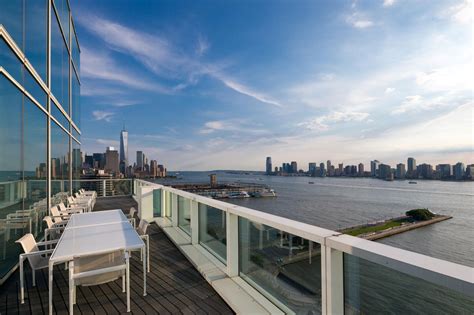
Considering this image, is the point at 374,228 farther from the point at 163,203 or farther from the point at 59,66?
the point at 59,66

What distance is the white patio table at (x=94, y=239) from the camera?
2168 millimetres

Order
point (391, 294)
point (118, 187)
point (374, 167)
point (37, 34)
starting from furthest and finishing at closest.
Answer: point (374, 167) < point (118, 187) < point (37, 34) < point (391, 294)

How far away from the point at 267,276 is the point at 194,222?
6.65ft

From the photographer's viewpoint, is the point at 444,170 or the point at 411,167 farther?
the point at 411,167

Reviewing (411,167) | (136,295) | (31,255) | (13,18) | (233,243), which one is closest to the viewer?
(31,255)

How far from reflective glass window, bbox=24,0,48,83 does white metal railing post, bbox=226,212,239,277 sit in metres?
4.27

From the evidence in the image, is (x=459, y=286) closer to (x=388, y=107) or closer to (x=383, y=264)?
(x=383, y=264)

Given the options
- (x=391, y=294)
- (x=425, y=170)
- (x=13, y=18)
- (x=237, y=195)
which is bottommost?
(x=237, y=195)

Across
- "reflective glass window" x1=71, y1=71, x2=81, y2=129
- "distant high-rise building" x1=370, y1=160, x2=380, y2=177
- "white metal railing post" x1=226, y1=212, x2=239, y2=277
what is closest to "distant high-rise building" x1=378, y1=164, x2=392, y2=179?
"distant high-rise building" x1=370, y1=160, x2=380, y2=177

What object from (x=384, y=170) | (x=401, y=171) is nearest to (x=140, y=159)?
(x=401, y=171)

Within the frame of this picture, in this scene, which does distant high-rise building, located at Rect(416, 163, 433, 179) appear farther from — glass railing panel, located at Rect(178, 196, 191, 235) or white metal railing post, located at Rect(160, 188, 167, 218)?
glass railing panel, located at Rect(178, 196, 191, 235)

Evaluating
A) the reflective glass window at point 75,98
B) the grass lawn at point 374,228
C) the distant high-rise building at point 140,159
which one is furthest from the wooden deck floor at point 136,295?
the distant high-rise building at point 140,159

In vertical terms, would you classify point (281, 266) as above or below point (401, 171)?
above

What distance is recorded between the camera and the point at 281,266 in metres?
2.11
